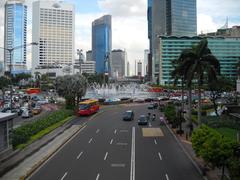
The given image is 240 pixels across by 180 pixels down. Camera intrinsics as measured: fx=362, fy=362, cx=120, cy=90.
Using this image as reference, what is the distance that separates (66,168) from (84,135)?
52.2 ft

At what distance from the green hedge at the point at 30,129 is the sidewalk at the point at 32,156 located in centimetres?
102

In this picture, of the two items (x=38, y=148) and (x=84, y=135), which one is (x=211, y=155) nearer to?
(x=38, y=148)

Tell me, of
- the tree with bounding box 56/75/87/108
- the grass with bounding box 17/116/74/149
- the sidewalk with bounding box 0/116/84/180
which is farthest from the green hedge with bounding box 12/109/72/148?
the tree with bounding box 56/75/87/108

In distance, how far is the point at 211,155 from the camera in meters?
22.8

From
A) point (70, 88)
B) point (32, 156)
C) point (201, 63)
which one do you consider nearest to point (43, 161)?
point (32, 156)

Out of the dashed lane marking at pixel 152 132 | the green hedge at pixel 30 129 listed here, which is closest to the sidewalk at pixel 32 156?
the green hedge at pixel 30 129

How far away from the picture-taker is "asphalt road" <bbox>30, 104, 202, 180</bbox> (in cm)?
2470

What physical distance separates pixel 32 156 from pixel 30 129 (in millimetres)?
8290

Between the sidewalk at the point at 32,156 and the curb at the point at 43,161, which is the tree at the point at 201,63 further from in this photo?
the sidewalk at the point at 32,156

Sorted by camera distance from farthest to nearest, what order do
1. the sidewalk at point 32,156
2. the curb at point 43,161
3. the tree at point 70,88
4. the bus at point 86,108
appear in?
the tree at point 70,88 → the bus at point 86,108 → the sidewalk at point 32,156 → the curb at point 43,161

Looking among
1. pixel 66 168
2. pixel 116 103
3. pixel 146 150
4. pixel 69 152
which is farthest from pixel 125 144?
pixel 116 103

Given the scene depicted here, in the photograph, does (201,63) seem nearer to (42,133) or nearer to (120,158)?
(120,158)

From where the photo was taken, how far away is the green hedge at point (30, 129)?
109 ft

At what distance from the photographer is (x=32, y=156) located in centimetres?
3042
